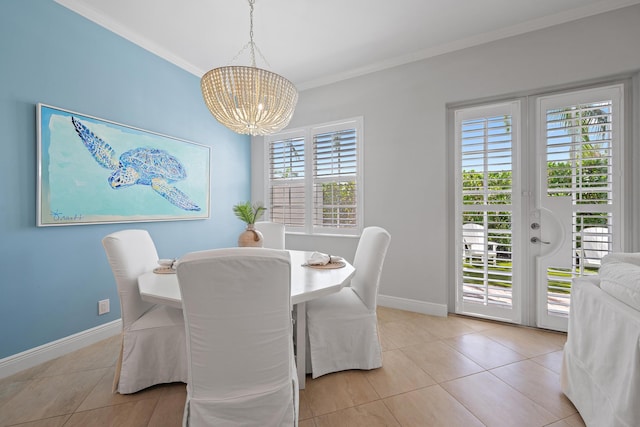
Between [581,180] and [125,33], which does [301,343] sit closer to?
[581,180]

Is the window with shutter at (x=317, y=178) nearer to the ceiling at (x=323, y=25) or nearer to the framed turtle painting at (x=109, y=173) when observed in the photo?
the ceiling at (x=323, y=25)

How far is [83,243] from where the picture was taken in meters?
2.29

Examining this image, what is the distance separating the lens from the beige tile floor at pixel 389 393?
1.48 metres

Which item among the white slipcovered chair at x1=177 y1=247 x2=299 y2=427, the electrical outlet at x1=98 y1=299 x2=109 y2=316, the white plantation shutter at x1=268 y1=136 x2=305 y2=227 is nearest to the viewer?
the white slipcovered chair at x1=177 y1=247 x2=299 y2=427

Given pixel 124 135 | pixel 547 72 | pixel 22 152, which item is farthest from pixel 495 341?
Result: pixel 22 152

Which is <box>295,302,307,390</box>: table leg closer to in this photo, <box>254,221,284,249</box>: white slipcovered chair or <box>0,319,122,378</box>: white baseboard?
<box>254,221,284,249</box>: white slipcovered chair

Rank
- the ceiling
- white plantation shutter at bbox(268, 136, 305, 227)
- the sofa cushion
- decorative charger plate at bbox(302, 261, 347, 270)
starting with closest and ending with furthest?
the sofa cushion
decorative charger plate at bbox(302, 261, 347, 270)
the ceiling
white plantation shutter at bbox(268, 136, 305, 227)

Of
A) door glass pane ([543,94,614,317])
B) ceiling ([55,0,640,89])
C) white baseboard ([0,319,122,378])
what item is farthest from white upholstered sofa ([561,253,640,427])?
white baseboard ([0,319,122,378])

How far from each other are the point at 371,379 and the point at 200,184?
9.04 feet

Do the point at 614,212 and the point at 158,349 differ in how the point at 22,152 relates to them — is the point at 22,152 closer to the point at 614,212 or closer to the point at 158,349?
the point at 158,349

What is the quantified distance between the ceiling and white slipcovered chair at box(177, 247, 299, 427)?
2243 millimetres

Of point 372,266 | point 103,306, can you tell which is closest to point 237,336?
point 372,266

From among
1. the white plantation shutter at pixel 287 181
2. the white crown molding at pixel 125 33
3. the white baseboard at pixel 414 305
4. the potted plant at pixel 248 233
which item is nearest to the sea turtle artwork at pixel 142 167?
the white crown molding at pixel 125 33

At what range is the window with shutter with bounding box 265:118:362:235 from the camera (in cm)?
345
